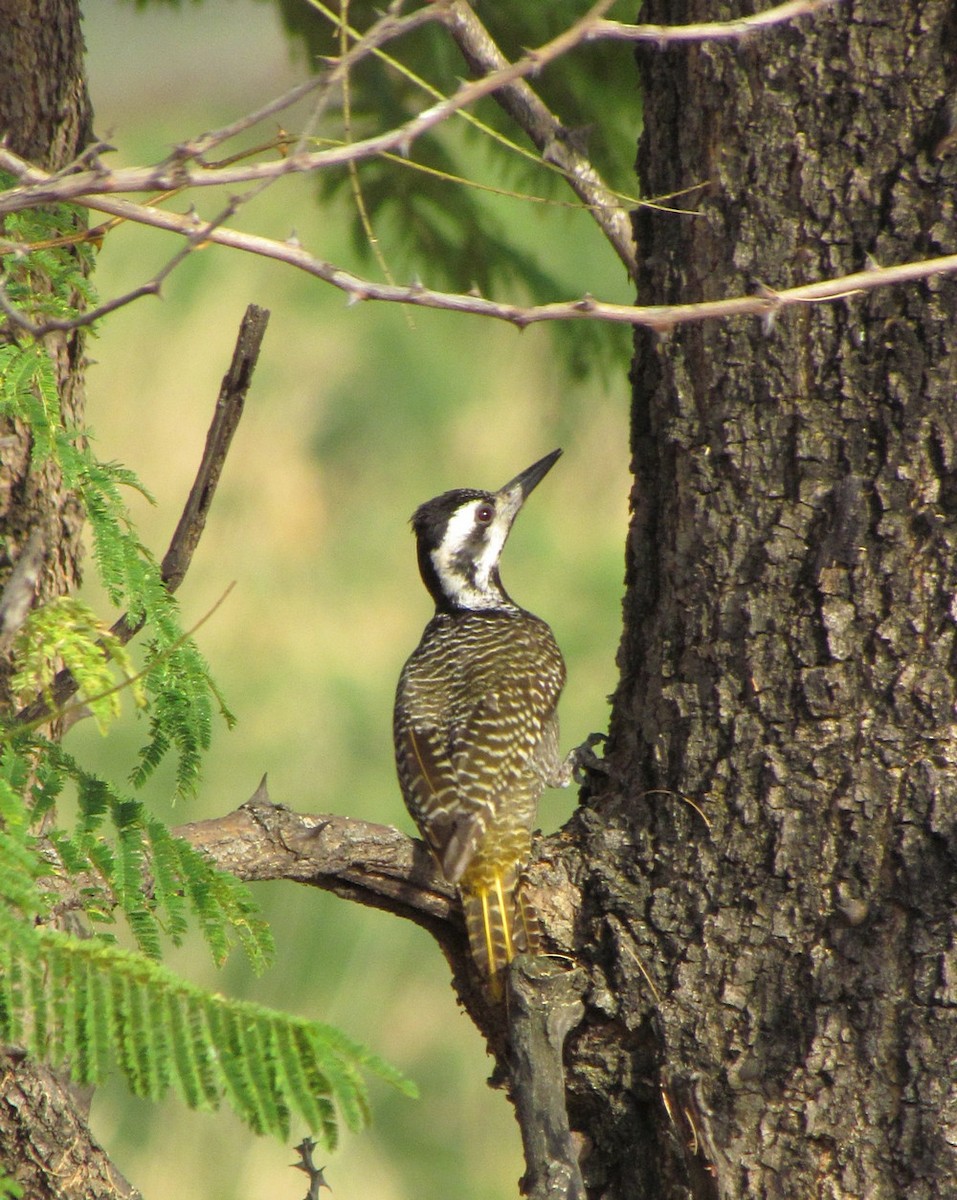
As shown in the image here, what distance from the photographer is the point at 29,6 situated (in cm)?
345

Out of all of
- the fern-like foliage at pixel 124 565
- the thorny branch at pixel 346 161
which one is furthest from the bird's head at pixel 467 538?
the thorny branch at pixel 346 161

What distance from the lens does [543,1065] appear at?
2785 millimetres

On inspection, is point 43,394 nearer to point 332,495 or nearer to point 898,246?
point 898,246

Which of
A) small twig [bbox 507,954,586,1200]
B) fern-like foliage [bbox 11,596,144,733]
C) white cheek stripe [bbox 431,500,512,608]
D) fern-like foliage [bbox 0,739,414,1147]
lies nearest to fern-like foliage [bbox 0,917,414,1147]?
fern-like foliage [bbox 0,739,414,1147]

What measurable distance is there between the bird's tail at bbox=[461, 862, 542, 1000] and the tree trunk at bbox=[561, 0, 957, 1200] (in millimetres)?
211

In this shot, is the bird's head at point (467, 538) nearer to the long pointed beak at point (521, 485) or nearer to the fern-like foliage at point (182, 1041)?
the long pointed beak at point (521, 485)

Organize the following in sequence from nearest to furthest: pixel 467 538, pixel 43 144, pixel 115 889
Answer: pixel 115 889 → pixel 43 144 → pixel 467 538

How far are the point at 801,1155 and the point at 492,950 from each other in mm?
817

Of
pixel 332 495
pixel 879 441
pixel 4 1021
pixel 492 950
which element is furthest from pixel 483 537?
pixel 332 495

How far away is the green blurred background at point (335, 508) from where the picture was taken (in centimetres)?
740

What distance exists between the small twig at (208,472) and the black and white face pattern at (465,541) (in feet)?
6.93

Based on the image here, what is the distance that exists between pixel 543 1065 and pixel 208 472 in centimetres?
143

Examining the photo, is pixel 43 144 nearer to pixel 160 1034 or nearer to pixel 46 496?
pixel 46 496

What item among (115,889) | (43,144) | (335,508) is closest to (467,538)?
(43,144)
